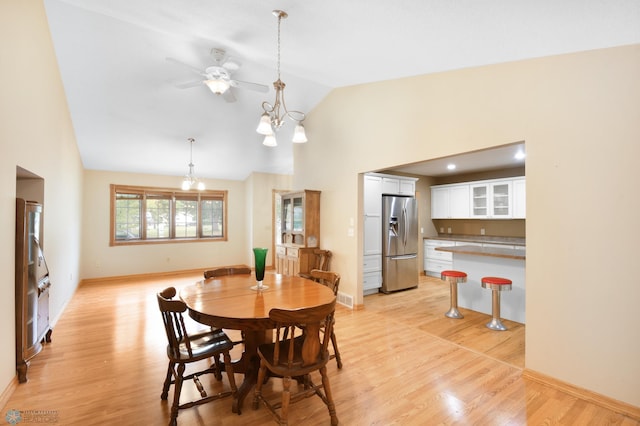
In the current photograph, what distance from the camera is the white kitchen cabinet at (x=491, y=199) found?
5.52m

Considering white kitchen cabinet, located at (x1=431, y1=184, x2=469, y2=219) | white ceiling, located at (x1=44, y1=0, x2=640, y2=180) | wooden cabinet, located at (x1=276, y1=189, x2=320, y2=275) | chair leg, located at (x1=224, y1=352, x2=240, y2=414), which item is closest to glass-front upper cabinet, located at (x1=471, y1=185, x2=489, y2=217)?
white kitchen cabinet, located at (x1=431, y1=184, x2=469, y2=219)

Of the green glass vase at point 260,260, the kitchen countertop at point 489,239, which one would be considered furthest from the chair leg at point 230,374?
the kitchen countertop at point 489,239

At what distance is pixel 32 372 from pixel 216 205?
5.20m

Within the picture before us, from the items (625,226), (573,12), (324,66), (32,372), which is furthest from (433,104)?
(32,372)

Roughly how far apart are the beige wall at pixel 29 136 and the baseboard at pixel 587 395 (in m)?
4.04

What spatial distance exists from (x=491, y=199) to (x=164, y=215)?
7.17 meters

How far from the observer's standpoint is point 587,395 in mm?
2131

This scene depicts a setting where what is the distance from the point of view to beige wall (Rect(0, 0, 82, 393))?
6.89 ft

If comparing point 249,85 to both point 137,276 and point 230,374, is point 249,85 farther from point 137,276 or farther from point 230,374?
point 137,276

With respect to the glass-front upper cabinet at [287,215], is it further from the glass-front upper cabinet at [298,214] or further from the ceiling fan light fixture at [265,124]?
the ceiling fan light fixture at [265,124]

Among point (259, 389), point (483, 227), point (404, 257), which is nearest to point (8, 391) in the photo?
point (259, 389)

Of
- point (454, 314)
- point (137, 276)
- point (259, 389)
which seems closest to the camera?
point (259, 389)

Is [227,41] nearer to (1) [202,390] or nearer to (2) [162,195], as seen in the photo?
(1) [202,390]

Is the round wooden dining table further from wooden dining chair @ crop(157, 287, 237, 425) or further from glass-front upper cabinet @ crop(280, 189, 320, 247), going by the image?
glass-front upper cabinet @ crop(280, 189, 320, 247)
